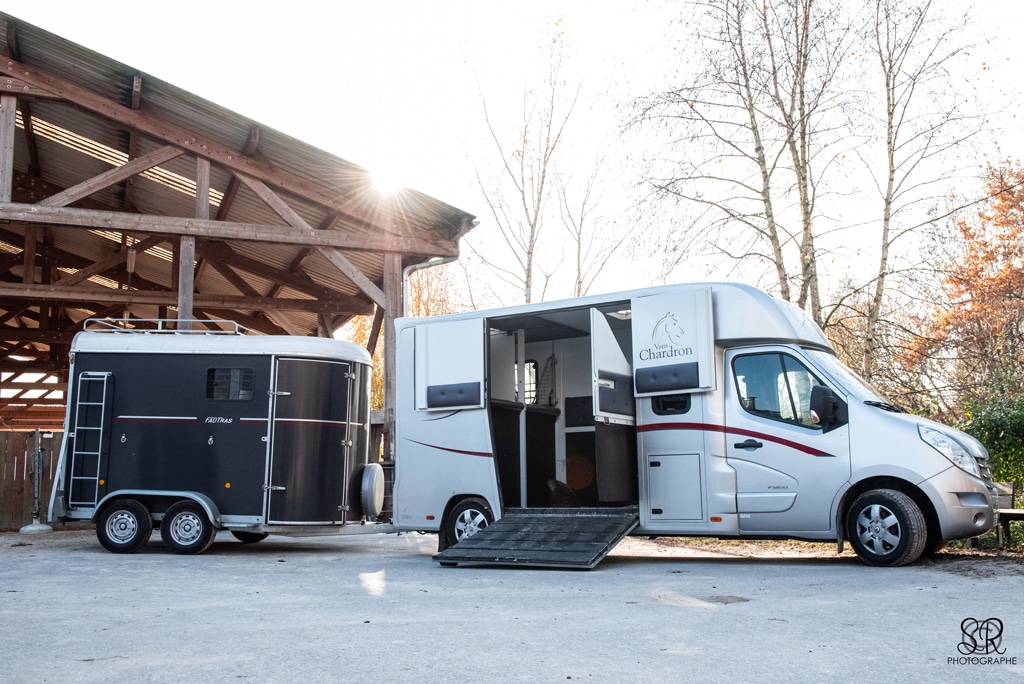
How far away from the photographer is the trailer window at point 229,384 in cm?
1131

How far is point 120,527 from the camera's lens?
448 inches

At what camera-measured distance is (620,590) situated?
7395mm

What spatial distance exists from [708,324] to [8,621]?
6.38 meters

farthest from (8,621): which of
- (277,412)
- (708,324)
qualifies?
(708,324)

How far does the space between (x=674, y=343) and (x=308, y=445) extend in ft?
14.6

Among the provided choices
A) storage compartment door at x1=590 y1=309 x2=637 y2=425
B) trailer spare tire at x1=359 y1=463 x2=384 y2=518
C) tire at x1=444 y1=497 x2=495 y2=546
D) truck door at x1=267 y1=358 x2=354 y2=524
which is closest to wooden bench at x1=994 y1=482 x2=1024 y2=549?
storage compartment door at x1=590 y1=309 x2=637 y2=425

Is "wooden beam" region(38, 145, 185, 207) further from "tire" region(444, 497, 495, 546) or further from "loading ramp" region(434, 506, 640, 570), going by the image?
"loading ramp" region(434, 506, 640, 570)

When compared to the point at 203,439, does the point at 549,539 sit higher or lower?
lower

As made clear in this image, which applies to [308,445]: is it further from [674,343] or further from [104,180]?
[104,180]

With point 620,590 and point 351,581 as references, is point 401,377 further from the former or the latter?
point 620,590

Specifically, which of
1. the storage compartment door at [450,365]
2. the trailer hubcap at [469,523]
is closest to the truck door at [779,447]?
the storage compartment door at [450,365]

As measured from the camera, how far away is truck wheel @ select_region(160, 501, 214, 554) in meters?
11.2
